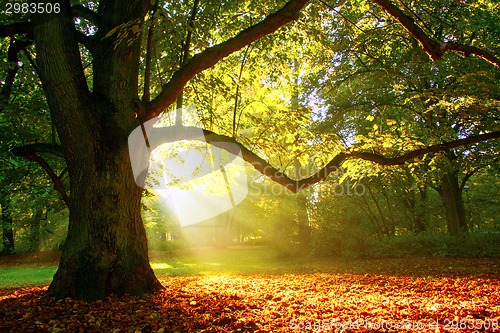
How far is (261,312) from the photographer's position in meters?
4.47

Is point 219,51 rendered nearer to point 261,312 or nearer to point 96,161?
point 96,161

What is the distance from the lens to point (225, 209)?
109 ft

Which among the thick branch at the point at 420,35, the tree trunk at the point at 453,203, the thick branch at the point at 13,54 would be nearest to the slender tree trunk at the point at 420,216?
the tree trunk at the point at 453,203

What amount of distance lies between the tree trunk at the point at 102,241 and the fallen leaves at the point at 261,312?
0.81ft

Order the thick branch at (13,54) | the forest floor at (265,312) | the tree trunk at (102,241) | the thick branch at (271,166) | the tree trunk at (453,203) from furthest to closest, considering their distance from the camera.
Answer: the tree trunk at (453,203)
the thick branch at (13,54)
the thick branch at (271,166)
the tree trunk at (102,241)
the forest floor at (265,312)

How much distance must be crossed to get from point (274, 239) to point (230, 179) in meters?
6.42

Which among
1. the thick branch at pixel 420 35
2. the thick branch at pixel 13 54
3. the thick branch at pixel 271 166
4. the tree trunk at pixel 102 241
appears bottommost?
the tree trunk at pixel 102 241

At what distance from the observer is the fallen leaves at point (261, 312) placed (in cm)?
368

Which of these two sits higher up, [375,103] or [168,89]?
[375,103]

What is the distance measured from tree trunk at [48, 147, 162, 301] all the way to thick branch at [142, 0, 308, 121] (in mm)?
957

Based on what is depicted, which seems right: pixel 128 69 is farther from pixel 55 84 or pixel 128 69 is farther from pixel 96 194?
pixel 96 194

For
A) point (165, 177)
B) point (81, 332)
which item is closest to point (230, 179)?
point (165, 177)

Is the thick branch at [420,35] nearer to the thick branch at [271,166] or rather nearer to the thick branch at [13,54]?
the thick branch at [271,166]

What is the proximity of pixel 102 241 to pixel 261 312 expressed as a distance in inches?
104
